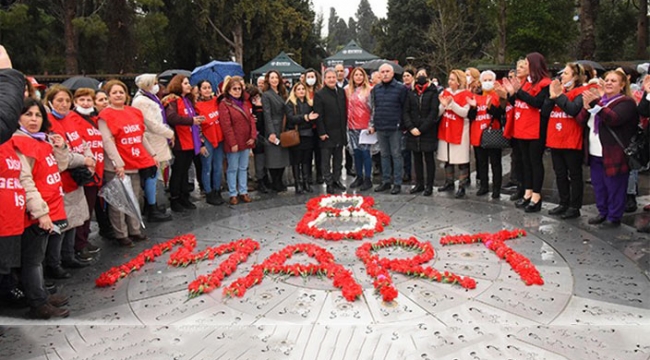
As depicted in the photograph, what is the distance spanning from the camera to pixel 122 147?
643 centimetres

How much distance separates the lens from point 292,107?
8609mm

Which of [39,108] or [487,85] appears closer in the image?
[39,108]

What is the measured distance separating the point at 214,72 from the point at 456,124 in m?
5.79

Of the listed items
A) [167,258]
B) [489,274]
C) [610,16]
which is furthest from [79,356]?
[610,16]

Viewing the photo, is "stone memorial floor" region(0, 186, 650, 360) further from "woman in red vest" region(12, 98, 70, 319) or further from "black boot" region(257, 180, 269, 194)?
"black boot" region(257, 180, 269, 194)

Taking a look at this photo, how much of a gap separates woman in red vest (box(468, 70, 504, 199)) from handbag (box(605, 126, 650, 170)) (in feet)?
6.00

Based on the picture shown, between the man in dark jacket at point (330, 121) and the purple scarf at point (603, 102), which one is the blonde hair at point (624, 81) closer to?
the purple scarf at point (603, 102)

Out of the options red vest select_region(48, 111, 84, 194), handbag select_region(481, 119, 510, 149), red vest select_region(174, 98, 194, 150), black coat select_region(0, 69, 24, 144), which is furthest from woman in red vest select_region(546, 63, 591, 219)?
black coat select_region(0, 69, 24, 144)

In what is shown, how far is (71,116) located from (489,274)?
4619 millimetres

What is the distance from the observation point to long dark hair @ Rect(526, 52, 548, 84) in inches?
272

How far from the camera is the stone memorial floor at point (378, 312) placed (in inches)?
143

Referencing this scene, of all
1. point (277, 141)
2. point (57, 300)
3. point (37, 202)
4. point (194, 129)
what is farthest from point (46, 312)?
point (277, 141)

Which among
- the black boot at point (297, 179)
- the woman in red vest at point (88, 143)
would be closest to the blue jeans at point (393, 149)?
the black boot at point (297, 179)

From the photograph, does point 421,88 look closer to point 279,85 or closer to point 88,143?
point 279,85
